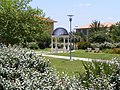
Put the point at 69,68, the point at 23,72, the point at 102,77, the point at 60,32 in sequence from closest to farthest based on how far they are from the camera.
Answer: the point at 102,77, the point at 23,72, the point at 69,68, the point at 60,32

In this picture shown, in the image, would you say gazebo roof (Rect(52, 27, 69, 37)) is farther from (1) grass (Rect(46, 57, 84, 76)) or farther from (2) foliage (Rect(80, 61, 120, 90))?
(2) foliage (Rect(80, 61, 120, 90))

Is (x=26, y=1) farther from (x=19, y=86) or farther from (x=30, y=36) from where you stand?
(x=19, y=86)

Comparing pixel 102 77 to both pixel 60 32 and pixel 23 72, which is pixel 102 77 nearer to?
pixel 23 72

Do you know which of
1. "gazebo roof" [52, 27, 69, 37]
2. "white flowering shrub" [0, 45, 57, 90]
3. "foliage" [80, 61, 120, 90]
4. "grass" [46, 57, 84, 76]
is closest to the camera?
"foliage" [80, 61, 120, 90]

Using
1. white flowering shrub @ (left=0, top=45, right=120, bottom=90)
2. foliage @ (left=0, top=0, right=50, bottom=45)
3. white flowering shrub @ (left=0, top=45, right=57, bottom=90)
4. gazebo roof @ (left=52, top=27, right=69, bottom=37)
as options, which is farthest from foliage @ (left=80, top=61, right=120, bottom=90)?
gazebo roof @ (left=52, top=27, right=69, bottom=37)

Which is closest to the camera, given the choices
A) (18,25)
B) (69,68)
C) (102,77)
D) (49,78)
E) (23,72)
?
(102,77)

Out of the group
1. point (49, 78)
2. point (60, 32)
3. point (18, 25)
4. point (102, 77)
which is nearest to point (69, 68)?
point (18, 25)

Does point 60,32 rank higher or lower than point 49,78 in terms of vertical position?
higher

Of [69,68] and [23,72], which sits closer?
[23,72]

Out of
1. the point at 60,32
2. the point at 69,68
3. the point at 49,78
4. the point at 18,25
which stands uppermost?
the point at 60,32

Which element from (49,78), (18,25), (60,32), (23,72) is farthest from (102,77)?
(60,32)

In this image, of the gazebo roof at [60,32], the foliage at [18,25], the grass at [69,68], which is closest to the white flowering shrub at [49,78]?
the grass at [69,68]

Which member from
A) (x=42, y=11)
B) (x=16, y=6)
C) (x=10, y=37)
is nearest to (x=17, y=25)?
(x=10, y=37)

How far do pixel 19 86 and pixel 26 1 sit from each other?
17571 mm
